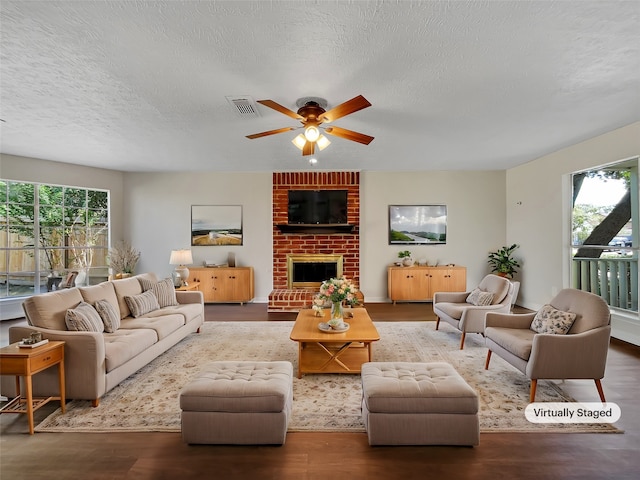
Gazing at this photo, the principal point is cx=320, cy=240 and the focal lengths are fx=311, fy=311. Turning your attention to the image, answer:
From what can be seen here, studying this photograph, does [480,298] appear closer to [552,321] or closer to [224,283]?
[552,321]

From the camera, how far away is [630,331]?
3990mm

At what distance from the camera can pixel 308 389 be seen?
9.28 ft

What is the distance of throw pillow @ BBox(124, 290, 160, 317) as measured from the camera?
375cm

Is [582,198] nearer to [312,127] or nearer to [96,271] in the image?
[312,127]

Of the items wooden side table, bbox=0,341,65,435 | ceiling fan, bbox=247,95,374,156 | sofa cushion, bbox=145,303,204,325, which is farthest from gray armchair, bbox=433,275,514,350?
wooden side table, bbox=0,341,65,435

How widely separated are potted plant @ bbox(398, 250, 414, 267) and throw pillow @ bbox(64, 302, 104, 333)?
5.15 m

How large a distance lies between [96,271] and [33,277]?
0.97 m

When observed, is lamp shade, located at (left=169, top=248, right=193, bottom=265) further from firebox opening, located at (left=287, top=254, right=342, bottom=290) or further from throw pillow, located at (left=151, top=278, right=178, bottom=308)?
firebox opening, located at (left=287, top=254, right=342, bottom=290)

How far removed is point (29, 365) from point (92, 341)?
386mm

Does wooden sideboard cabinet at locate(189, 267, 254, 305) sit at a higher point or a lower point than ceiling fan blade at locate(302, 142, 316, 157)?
lower

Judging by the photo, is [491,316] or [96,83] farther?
[491,316]

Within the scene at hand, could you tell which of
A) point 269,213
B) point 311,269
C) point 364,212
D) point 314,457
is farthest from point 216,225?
point 314,457

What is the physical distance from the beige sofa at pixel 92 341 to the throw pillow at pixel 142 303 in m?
0.08

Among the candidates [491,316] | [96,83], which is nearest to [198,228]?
[96,83]
